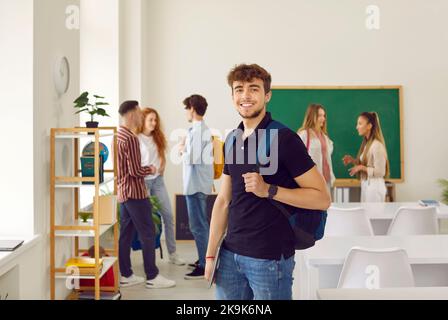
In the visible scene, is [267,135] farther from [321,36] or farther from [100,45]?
[321,36]

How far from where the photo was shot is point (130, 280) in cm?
389

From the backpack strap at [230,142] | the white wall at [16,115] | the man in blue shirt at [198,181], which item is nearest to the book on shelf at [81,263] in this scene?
the white wall at [16,115]

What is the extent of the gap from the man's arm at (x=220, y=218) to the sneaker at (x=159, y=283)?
210 cm

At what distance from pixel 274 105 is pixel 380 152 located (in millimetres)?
2009

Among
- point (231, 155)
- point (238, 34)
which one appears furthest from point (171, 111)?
point (231, 155)

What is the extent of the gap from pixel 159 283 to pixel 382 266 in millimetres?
1926

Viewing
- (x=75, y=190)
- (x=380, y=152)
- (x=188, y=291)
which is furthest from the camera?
(x=380, y=152)

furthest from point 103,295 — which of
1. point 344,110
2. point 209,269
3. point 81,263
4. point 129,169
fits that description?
point 344,110

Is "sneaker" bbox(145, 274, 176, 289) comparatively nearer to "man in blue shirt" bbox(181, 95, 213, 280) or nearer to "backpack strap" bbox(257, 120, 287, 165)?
"man in blue shirt" bbox(181, 95, 213, 280)

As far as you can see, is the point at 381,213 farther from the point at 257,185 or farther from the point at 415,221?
the point at 257,185

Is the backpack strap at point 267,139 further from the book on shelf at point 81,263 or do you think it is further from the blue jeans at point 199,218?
the blue jeans at point 199,218

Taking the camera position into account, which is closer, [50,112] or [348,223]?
[50,112]

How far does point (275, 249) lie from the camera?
1.65 metres

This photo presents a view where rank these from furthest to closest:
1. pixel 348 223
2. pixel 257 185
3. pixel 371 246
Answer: pixel 348 223 → pixel 371 246 → pixel 257 185
